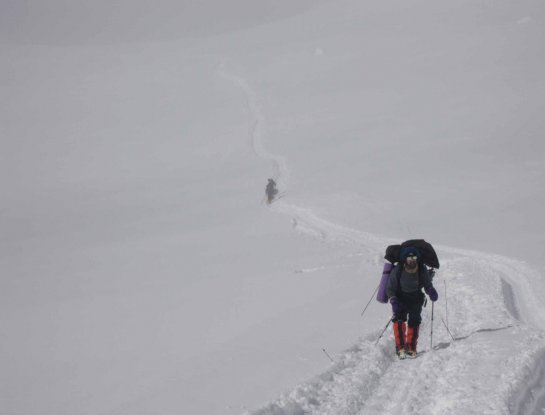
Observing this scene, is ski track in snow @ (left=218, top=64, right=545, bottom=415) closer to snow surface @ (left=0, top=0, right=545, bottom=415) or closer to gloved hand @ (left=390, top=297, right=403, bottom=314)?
snow surface @ (left=0, top=0, right=545, bottom=415)

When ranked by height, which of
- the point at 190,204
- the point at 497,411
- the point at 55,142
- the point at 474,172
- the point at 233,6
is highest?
the point at 233,6

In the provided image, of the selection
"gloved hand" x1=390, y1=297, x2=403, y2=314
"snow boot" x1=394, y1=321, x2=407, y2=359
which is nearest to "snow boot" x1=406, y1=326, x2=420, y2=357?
"snow boot" x1=394, y1=321, x2=407, y2=359

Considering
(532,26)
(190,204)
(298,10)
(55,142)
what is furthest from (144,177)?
(298,10)

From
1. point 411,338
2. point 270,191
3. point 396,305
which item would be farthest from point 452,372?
point 270,191

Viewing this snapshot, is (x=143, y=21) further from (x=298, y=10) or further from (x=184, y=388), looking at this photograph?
(x=184, y=388)

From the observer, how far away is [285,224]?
21219mm

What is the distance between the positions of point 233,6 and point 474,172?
4339 inches

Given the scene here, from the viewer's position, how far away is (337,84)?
4825 centimetres

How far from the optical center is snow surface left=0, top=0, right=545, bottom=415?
24.8 feet

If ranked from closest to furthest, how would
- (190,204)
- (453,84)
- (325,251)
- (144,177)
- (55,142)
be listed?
(325,251)
(190,204)
(144,177)
(453,84)
(55,142)

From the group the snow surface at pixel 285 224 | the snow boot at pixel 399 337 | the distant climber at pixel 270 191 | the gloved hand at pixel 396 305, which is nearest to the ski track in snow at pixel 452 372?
the snow surface at pixel 285 224

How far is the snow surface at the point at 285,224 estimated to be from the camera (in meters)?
7.57

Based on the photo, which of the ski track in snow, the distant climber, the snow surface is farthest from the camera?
the distant climber

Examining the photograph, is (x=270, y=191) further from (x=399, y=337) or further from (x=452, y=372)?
(x=452, y=372)
